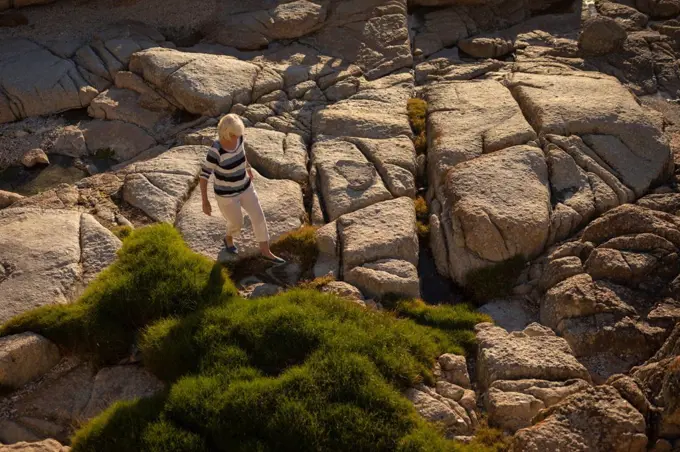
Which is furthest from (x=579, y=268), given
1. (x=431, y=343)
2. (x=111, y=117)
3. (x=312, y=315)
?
(x=111, y=117)

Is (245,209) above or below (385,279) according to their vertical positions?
above

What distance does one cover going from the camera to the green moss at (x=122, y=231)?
1533 cm

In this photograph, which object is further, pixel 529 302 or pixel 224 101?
pixel 224 101

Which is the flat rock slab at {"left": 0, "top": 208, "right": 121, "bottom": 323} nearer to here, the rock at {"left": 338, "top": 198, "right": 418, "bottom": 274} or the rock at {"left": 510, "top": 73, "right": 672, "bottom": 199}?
the rock at {"left": 338, "top": 198, "right": 418, "bottom": 274}

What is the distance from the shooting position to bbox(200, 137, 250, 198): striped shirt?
13414 millimetres

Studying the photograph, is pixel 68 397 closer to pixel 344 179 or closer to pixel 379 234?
pixel 379 234

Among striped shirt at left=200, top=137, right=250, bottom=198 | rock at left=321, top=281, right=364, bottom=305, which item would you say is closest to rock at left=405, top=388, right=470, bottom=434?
rock at left=321, top=281, right=364, bottom=305

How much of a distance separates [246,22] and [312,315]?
451 inches

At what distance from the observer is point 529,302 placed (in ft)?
48.4

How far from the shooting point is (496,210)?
15.6m

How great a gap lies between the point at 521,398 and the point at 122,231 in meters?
8.02

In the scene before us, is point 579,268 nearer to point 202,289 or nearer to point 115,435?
point 202,289

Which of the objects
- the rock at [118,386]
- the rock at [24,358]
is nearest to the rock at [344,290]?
the rock at [118,386]

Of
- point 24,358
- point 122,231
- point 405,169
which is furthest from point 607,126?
point 24,358
